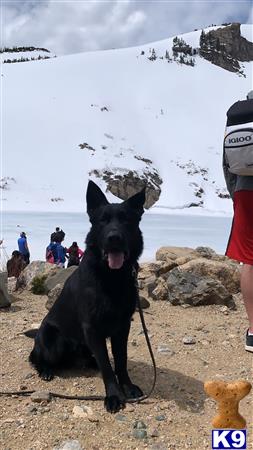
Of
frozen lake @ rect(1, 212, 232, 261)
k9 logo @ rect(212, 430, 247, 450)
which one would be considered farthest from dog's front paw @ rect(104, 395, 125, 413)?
frozen lake @ rect(1, 212, 232, 261)

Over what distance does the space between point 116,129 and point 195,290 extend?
150 ft

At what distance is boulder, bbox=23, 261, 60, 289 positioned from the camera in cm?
717

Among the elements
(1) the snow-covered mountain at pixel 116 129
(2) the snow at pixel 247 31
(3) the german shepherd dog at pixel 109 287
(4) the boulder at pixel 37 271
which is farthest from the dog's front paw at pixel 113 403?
(2) the snow at pixel 247 31

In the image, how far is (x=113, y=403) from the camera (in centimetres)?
290

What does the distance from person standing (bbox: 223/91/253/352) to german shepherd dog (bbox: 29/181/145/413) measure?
2.15 ft

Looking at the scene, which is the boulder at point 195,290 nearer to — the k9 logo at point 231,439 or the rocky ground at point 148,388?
the rocky ground at point 148,388

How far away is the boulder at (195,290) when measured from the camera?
5250 mm

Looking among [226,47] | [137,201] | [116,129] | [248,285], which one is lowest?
[248,285]

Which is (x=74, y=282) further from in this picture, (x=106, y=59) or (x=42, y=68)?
(x=106, y=59)

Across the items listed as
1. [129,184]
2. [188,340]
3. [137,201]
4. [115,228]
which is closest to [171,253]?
[188,340]

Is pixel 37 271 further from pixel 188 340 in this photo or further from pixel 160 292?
pixel 188 340

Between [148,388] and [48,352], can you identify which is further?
[48,352]

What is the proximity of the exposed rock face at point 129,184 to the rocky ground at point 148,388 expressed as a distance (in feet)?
112

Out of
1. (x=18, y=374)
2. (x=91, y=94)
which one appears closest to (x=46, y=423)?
(x=18, y=374)
